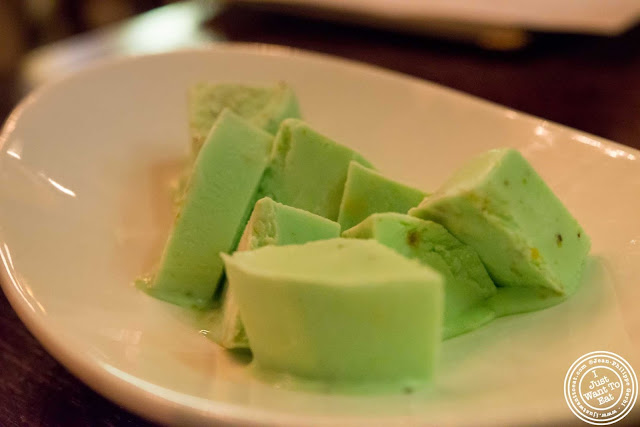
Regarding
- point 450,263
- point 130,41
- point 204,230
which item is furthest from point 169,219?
point 130,41

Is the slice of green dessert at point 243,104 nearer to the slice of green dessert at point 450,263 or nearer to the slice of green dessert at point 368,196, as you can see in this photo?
the slice of green dessert at point 368,196

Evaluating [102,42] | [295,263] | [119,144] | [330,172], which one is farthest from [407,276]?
[102,42]

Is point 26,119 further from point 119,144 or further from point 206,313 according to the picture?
point 206,313

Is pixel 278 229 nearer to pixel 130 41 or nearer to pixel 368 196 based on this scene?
pixel 368 196

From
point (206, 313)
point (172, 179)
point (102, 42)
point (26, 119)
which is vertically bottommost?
point (206, 313)

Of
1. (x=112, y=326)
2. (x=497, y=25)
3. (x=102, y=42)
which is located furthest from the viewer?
(x=102, y=42)

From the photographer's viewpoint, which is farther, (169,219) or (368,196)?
(169,219)

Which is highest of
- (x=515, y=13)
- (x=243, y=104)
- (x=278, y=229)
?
(x=515, y=13)
